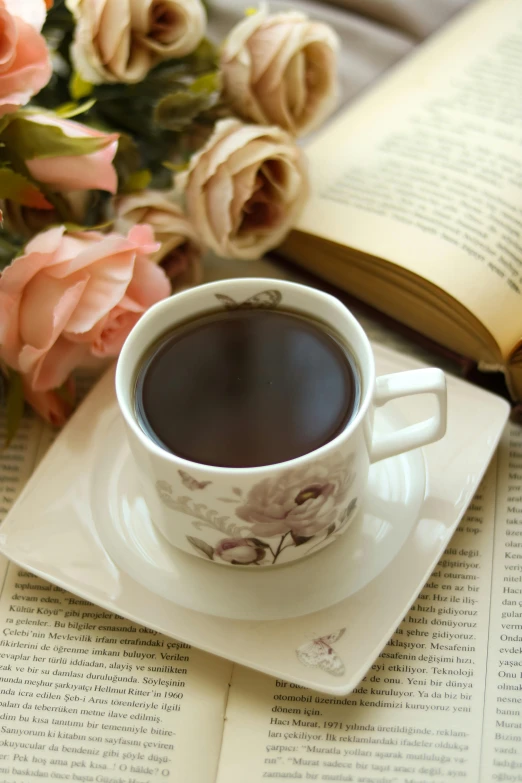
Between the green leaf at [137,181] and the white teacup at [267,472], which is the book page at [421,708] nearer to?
the white teacup at [267,472]

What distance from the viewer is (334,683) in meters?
0.47

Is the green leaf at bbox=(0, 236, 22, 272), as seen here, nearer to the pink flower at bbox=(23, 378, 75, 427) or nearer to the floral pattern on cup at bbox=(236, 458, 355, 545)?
the pink flower at bbox=(23, 378, 75, 427)

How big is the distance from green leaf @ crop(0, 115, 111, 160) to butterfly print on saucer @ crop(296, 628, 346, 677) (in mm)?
375

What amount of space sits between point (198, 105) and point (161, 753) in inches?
19.8

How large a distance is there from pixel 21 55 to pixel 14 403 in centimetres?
26

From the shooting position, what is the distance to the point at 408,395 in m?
0.50

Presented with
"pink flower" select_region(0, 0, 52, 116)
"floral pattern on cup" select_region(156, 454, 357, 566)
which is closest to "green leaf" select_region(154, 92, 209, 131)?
"pink flower" select_region(0, 0, 52, 116)

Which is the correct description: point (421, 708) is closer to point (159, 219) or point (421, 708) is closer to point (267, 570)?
point (267, 570)

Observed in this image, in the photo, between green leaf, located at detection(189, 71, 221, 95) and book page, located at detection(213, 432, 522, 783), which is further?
green leaf, located at detection(189, 71, 221, 95)

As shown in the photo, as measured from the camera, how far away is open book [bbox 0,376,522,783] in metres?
0.48

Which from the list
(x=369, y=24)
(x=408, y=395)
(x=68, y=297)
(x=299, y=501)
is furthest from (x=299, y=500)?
(x=369, y=24)

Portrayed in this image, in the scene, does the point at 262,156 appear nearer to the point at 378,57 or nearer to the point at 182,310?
the point at 182,310

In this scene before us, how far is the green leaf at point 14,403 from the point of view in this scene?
1.98ft

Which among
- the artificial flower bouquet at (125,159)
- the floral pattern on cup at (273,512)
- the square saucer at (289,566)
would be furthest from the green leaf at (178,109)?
the floral pattern on cup at (273,512)
